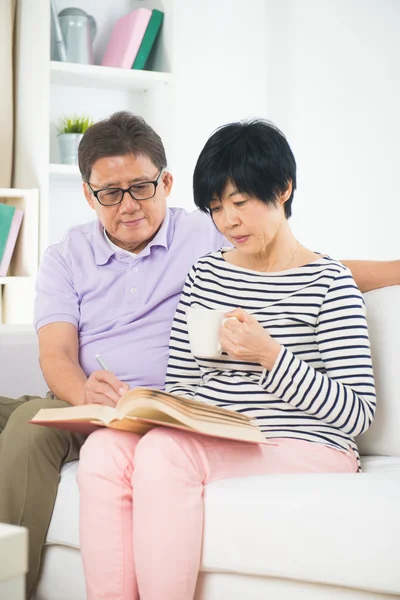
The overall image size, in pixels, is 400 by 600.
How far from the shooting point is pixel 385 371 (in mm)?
1651

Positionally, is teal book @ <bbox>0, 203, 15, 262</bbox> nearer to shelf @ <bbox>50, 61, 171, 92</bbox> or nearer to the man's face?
shelf @ <bbox>50, 61, 171, 92</bbox>

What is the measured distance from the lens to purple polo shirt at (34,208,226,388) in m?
1.80

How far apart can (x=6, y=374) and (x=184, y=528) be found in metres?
0.91

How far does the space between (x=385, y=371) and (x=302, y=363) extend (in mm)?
299

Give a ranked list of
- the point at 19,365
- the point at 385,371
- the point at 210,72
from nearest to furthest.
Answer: the point at 385,371 → the point at 19,365 → the point at 210,72

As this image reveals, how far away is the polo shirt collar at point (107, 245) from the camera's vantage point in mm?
1871

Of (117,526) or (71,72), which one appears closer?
(117,526)

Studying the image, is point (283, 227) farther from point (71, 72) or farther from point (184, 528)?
point (71, 72)

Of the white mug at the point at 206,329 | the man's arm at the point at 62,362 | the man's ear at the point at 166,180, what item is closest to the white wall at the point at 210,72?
the man's ear at the point at 166,180

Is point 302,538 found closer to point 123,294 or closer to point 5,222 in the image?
point 123,294

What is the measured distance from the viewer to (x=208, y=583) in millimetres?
1341

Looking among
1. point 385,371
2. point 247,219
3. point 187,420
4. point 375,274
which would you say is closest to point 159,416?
point 187,420

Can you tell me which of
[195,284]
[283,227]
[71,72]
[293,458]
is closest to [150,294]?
[195,284]

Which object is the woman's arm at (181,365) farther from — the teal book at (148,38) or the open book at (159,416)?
the teal book at (148,38)
